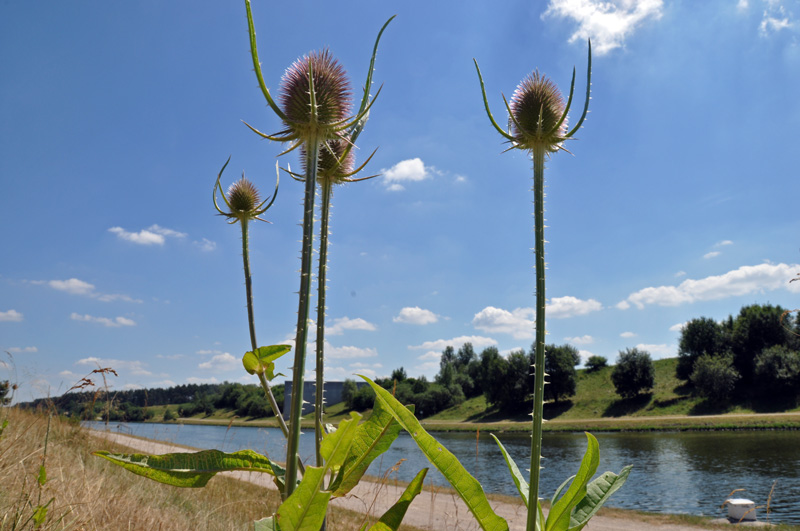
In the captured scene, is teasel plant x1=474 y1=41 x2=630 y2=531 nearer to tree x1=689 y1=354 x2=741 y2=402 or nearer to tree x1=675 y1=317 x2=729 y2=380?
tree x1=689 y1=354 x2=741 y2=402

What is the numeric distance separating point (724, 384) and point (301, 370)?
2739 inches

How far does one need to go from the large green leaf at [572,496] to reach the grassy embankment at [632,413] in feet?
146

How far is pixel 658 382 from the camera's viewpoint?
69125 millimetres

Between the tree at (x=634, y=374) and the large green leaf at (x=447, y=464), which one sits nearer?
the large green leaf at (x=447, y=464)

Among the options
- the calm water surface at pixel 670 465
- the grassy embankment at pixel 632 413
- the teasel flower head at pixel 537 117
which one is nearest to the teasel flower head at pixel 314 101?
the teasel flower head at pixel 537 117

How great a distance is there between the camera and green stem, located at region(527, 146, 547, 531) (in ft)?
5.82

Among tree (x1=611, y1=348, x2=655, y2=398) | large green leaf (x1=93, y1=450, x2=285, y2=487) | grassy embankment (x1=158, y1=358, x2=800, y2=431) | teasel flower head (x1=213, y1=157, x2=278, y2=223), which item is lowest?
grassy embankment (x1=158, y1=358, x2=800, y2=431)

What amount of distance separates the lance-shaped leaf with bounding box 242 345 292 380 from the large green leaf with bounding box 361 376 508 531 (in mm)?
390

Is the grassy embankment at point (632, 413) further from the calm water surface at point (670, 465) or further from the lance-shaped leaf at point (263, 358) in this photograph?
the lance-shaped leaf at point (263, 358)

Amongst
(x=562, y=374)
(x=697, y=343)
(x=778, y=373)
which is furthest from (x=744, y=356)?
(x=562, y=374)

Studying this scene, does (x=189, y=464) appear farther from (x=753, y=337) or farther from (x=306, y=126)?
(x=753, y=337)

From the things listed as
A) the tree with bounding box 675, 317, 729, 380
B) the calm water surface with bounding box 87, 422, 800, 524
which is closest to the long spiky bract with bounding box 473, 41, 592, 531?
the calm water surface with bounding box 87, 422, 800, 524

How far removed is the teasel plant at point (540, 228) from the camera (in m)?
1.84

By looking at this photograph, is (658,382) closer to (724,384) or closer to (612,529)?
(724,384)
